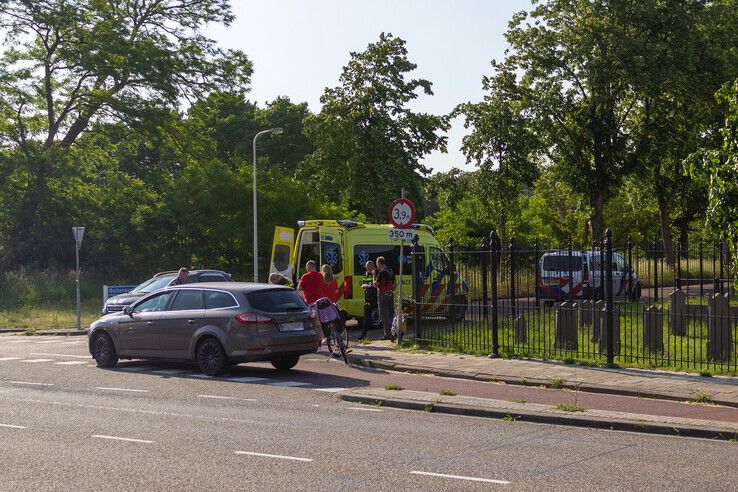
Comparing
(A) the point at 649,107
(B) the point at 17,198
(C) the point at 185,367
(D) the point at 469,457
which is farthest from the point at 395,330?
(B) the point at 17,198

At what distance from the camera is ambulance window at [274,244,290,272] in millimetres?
25031

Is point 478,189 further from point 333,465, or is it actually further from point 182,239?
point 333,465

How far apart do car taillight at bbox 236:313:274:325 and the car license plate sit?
12.5 inches

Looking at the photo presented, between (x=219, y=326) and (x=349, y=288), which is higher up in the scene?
(x=349, y=288)

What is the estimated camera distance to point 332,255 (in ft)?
76.9

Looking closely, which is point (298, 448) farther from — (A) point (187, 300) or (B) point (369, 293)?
(B) point (369, 293)

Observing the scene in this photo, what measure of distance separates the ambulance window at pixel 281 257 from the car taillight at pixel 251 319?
9.38 meters

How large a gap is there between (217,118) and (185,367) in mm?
49525

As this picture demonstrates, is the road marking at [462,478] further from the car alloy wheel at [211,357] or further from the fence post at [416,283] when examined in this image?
the fence post at [416,283]

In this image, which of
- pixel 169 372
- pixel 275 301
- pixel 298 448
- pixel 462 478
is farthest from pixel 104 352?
pixel 462 478

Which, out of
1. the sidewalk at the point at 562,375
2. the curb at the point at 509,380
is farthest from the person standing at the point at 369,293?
the curb at the point at 509,380

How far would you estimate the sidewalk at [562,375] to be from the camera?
13.0m

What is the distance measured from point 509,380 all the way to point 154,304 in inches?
258

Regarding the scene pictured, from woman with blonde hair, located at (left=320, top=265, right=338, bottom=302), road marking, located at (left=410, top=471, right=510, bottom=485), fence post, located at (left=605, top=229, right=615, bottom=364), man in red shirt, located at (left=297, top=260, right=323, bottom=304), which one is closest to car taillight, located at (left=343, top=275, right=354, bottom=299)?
woman with blonde hair, located at (left=320, top=265, right=338, bottom=302)
